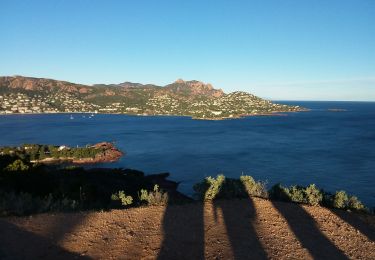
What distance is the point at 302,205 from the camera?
13.4m

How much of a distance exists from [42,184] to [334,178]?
43.8 metres

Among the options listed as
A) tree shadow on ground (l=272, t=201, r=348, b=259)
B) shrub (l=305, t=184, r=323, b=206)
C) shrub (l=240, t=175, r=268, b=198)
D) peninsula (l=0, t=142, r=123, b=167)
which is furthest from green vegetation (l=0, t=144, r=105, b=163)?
tree shadow on ground (l=272, t=201, r=348, b=259)

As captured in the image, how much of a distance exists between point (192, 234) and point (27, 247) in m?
4.00

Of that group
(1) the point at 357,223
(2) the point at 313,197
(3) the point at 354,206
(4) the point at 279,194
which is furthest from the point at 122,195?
(3) the point at 354,206

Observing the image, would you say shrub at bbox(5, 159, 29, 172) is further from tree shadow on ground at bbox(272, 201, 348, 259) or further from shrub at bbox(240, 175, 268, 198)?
tree shadow on ground at bbox(272, 201, 348, 259)

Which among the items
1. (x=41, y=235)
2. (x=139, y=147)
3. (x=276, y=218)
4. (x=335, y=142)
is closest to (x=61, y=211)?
(x=41, y=235)

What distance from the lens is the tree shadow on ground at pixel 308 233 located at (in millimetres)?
8852

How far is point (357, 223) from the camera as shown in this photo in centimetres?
1167

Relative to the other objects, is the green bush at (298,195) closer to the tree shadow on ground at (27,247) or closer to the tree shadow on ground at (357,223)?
the tree shadow on ground at (357,223)

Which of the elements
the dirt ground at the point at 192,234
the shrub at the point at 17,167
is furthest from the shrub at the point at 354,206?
the shrub at the point at 17,167

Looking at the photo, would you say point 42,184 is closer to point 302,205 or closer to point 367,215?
point 302,205

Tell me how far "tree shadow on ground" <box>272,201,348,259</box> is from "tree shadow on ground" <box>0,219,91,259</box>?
5.42 m

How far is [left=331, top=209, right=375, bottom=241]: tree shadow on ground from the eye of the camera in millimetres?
10715

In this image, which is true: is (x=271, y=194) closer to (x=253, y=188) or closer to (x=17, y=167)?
(x=253, y=188)
